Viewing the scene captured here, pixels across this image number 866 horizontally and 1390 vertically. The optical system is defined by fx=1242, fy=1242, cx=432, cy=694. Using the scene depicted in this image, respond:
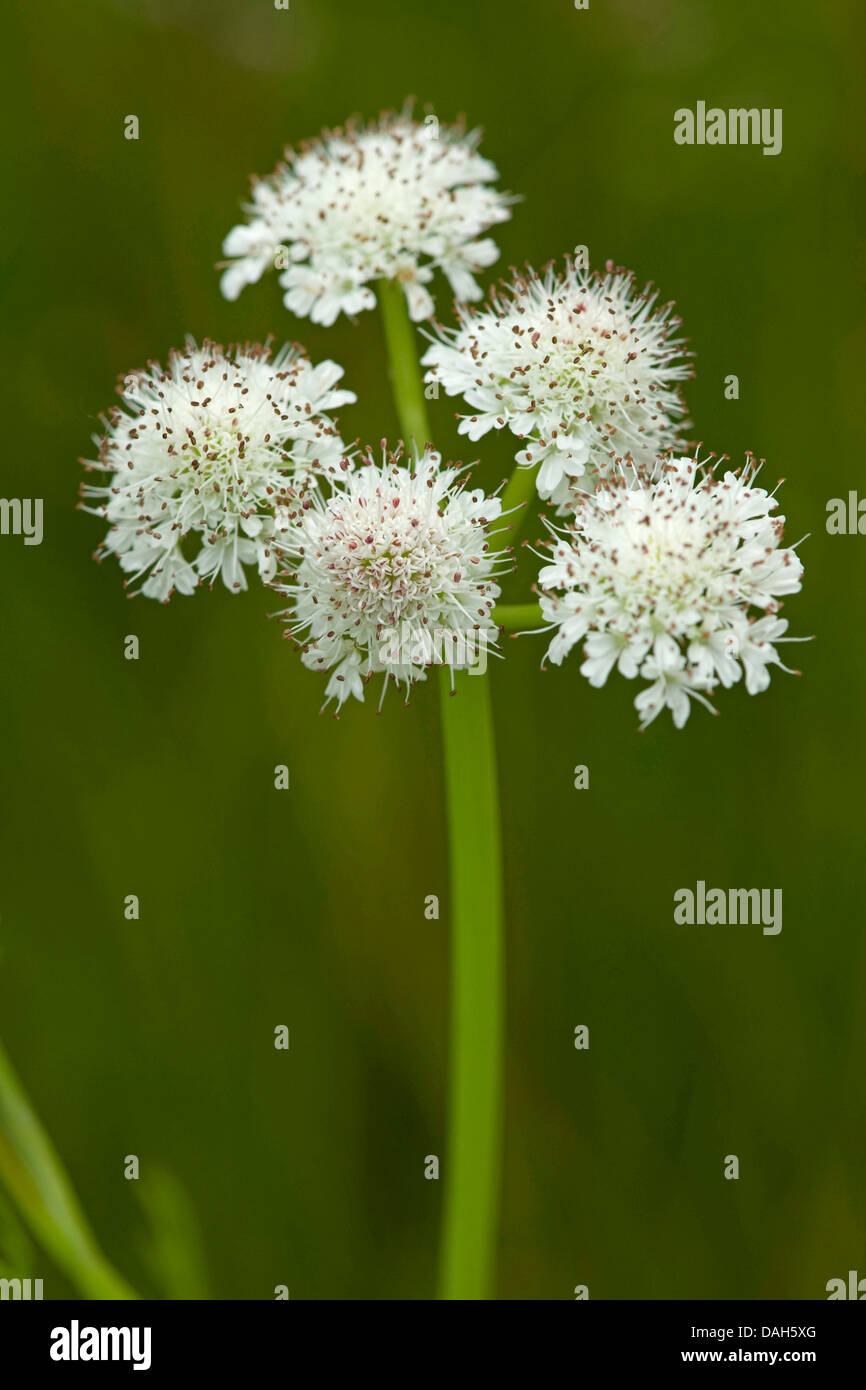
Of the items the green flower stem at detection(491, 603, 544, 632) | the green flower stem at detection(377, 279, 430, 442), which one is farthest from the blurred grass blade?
the green flower stem at detection(377, 279, 430, 442)

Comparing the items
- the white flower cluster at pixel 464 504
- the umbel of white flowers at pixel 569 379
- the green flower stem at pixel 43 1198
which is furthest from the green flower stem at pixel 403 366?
the green flower stem at pixel 43 1198

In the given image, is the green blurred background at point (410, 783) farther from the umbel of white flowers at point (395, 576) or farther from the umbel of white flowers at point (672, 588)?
the umbel of white flowers at point (672, 588)

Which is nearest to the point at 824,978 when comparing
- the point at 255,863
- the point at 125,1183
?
the point at 255,863

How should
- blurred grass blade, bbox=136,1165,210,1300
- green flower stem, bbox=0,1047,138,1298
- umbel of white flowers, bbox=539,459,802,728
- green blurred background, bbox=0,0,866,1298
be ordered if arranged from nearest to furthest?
umbel of white flowers, bbox=539,459,802,728
green flower stem, bbox=0,1047,138,1298
blurred grass blade, bbox=136,1165,210,1300
green blurred background, bbox=0,0,866,1298

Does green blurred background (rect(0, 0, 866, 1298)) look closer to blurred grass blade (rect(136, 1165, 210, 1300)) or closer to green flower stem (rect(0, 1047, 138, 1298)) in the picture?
blurred grass blade (rect(136, 1165, 210, 1300))

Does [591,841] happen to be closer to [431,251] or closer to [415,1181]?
[415,1181]
